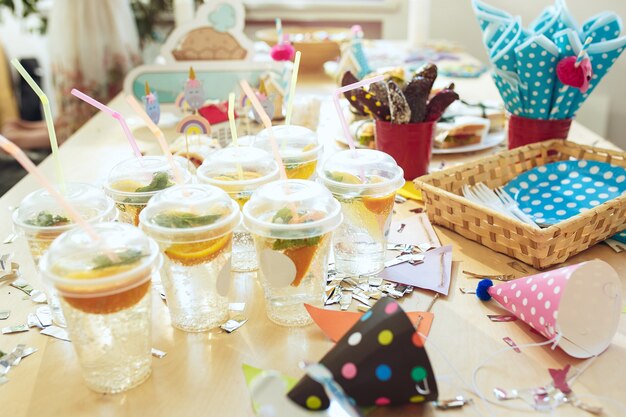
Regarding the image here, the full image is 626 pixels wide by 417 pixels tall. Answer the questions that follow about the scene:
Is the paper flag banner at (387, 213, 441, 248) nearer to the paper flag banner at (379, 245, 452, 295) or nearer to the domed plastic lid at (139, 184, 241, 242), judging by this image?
the paper flag banner at (379, 245, 452, 295)

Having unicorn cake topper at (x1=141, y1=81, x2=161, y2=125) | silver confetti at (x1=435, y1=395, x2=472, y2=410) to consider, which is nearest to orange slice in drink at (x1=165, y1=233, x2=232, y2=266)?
silver confetti at (x1=435, y1=395, x2=472, y2=410)

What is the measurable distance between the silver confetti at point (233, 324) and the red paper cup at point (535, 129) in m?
0.81

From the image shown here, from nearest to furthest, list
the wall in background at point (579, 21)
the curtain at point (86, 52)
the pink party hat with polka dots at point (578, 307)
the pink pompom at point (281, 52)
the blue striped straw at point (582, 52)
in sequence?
the pink party hat with polka dots at point (578, 307), the blue striped straw at point (582, 52), the pink pompom at point (281, 52), the curtain at point (86, 52), the wall in background at point (579, 21)

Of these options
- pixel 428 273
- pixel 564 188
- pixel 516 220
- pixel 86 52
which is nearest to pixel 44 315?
pixel 428 273

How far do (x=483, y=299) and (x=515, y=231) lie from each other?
0.13 meters

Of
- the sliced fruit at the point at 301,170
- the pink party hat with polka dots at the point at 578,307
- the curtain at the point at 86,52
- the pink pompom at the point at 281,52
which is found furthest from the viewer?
the curtain at the point at 86,52

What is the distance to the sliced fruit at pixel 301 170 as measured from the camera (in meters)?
1.02

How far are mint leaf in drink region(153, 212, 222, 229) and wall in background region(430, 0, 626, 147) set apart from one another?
2.61 metres

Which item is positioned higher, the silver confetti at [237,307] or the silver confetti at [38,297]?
the silver confetti at [38,297]

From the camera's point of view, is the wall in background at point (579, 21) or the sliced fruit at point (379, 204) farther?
the wall in background at point (579, 21)

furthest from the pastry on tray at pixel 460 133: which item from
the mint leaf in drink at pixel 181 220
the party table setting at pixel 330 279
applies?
the mint leaf in drink at pixel 181 220

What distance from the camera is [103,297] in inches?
25.7

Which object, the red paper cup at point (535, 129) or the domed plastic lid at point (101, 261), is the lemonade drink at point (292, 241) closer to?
the domed plastic lid at point (101, 261)

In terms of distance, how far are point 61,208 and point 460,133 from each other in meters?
0.95
